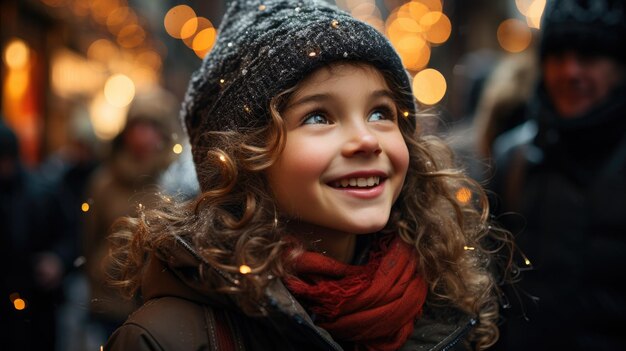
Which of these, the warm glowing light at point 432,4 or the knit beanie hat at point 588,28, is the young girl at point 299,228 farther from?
the warm glowing light at point 432,4

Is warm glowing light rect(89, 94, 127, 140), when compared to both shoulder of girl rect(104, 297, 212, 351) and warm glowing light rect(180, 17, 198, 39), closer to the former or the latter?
warm glowing light rect(180, 17, 198, 39)

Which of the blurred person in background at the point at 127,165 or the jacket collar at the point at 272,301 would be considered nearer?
the jacket collar at the point at 272,301

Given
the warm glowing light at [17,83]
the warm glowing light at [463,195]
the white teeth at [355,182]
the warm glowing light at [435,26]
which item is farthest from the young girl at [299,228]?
the warm glowing light at [435,26]

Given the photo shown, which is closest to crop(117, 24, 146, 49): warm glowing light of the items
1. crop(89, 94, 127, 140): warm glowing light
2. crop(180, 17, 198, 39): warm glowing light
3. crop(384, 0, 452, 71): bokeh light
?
crop(89, 94, 127, 140): warm glowing light

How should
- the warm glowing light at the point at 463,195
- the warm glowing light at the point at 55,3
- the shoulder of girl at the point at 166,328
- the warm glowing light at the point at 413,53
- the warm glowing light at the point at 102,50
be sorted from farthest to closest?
1. the warm glowing light at the point at 413,53
2. the warm glowing light at the point at 102,50
3. the warm glowing light at the point at 55,3
4. the warm glowing light at the point at 463,195
5. the shoulder of girl at the point at 166,328

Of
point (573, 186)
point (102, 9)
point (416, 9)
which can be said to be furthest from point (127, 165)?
point (416, 9)

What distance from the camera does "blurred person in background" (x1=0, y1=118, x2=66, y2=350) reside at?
15.6ft

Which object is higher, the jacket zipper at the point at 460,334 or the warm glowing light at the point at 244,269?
the warm glowing light at the point at 244,269

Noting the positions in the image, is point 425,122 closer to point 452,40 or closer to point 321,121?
point 321,121

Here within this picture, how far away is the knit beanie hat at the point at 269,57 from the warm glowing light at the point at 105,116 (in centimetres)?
1286

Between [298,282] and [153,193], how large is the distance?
60 centimetres

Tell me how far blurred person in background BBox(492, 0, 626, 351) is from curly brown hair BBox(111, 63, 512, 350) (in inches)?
42.9

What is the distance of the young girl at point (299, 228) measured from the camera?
1.91 m

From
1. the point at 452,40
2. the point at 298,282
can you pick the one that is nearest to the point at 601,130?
the point at 298,282
